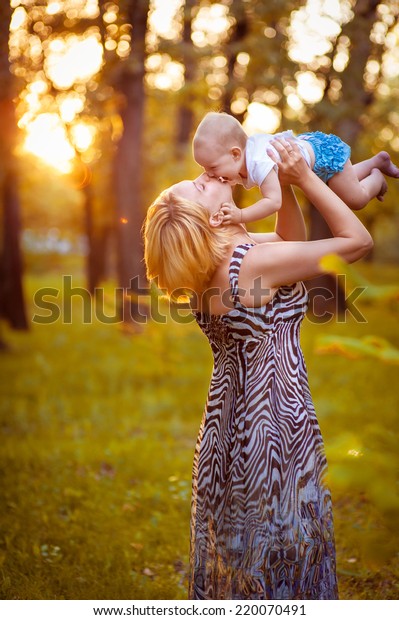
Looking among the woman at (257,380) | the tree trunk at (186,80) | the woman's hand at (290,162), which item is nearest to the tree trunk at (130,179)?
the tree trunk at (186,80)

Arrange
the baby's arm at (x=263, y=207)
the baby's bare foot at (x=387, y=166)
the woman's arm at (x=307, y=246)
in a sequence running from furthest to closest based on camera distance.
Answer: the baby's bare foot at (x=387, y=166) → the baby's arm at (x=263, y=207) → the woman's arm at (x=307, y=246)

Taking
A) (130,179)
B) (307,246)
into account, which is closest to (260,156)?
(307,246)

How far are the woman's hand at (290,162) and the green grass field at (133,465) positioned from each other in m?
0.62

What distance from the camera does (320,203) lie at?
2312mm

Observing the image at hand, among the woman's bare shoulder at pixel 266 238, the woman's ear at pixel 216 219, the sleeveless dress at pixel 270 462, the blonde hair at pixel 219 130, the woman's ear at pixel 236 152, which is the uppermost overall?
the blonde hair at pixel 219 130

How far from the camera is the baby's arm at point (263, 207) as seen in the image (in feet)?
7.84

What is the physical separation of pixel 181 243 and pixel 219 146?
50cm

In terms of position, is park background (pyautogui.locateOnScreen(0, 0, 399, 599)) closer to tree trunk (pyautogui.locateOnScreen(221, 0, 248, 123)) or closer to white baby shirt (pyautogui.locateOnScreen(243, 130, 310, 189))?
tree trunk (pyautogui.locateOnScreen(221, 0, 248, 123))

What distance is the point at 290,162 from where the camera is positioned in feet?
7.69

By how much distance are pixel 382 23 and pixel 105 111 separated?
503 cm

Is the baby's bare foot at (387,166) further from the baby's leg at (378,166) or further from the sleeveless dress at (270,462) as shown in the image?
the sleeveless dress at (270,462)

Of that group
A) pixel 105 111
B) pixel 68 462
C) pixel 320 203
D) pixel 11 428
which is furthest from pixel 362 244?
pixel 105 111

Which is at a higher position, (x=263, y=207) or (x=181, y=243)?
(x=263, y=207)

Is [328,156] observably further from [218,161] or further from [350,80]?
[350,80]
